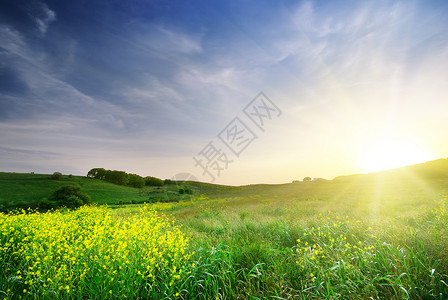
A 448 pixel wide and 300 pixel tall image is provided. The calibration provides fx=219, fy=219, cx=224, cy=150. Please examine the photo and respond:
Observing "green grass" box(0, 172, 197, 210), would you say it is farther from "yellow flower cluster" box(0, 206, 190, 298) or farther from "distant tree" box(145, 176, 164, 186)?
"yellow flower cluster" box(0, 206, 190, 298)

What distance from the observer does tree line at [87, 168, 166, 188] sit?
78.2 metres

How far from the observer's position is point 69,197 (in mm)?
49969

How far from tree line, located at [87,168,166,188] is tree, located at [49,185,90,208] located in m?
23.1

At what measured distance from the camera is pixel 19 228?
688cm

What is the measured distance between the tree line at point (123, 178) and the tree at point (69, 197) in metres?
23.1

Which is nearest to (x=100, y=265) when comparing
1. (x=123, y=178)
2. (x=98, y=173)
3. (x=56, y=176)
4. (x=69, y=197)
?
(x=69, y=197)

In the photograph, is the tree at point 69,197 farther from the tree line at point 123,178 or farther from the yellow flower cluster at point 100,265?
the yellow flower cluster at point 100,265

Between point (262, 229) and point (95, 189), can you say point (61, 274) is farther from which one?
point (95, 189)

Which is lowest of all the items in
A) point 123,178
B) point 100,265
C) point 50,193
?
point 100,265

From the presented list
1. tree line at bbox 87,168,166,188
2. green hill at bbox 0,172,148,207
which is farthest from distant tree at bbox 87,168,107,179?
green hill at bbox 0,172,148,207

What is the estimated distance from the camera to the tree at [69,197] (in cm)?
4912

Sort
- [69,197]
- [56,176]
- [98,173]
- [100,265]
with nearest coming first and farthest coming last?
[100,265] < [69,197] < [56,176] < [98,173]

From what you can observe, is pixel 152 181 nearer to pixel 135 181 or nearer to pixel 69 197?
pixel 135 181

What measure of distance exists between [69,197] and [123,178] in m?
28.9
